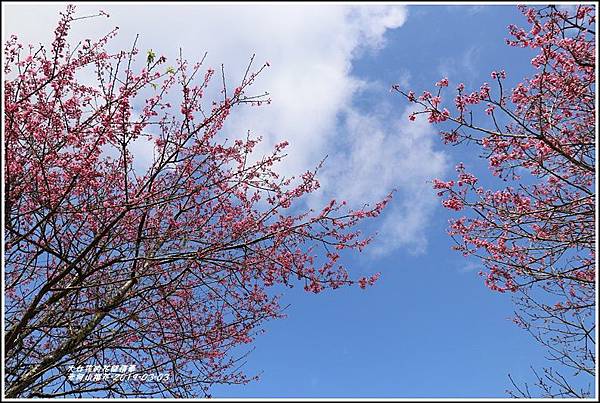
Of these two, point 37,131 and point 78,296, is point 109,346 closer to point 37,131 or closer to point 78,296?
point 78,296

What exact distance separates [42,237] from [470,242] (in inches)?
190

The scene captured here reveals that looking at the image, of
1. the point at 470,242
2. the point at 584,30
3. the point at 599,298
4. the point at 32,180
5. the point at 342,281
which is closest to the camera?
the point at 599,298

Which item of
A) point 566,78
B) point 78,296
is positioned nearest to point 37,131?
point 78,296

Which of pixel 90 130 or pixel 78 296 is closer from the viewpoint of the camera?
pixel 90 130

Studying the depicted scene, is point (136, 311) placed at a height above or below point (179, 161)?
below

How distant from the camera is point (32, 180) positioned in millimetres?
4578

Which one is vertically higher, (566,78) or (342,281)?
(566,78)

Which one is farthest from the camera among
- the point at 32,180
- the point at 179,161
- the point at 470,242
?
the point at 470,242

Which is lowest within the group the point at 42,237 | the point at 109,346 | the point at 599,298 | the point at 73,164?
the point at 599,298

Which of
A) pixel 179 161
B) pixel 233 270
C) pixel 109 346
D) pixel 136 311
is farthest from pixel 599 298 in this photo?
pixel 109 346

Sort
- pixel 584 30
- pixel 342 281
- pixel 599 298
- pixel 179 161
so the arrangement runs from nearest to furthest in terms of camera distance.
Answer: pixel 599 298 < pixel 584 30 < pixel 179 161 < pixel 342 281

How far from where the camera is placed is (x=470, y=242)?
6.34 m

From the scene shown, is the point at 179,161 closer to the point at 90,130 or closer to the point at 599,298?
the point at 90,130

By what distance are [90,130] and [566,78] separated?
16.3 feet
